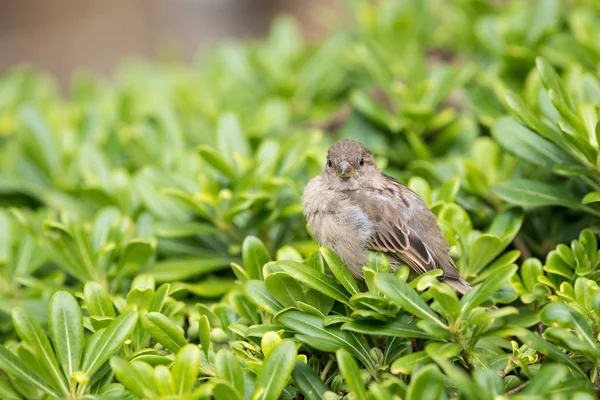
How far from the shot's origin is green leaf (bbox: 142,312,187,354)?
2.13m

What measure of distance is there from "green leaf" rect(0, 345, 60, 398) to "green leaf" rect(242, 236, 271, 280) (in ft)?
2.70

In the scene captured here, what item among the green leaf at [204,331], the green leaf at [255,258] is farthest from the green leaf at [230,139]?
the green leaf at [204,331]

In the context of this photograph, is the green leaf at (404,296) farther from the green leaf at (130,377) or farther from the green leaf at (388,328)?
the green leaf at (130,377)

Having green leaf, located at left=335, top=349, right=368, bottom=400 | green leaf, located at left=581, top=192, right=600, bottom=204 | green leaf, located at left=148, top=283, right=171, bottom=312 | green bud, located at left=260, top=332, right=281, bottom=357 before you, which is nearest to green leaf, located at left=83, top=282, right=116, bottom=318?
green leaf, located at left=148, top=283, right=171, bottom=312

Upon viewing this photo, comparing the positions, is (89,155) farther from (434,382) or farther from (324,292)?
(434,382)

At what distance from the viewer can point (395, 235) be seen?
254 centimetres

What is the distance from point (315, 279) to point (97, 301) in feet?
2.74

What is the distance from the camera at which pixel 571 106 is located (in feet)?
8.67

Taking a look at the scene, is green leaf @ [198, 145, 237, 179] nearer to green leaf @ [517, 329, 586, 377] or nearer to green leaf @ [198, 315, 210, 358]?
green leaf @ [198, 315, 210, 358]

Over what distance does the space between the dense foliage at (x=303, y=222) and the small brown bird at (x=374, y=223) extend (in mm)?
96

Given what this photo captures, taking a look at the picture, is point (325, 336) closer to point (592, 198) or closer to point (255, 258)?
point (255, 258)

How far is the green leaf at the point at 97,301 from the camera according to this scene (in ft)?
7.73

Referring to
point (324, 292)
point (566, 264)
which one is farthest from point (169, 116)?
point (566, 264)

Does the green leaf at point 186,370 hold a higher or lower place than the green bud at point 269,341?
higher
